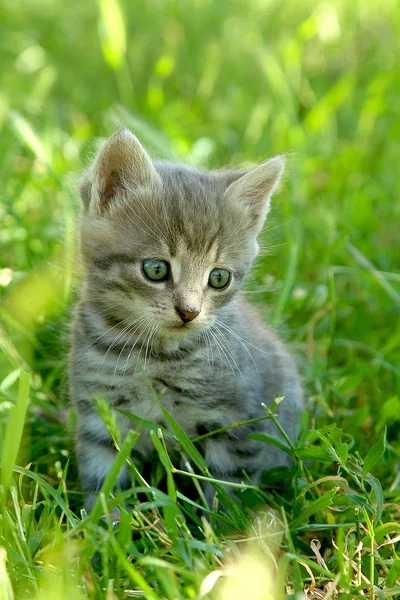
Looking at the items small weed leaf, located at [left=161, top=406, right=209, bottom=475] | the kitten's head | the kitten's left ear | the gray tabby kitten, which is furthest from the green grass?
the kitten's left ear

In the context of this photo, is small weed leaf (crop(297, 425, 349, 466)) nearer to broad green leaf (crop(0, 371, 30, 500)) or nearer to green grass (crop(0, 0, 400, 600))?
green grass (crop(0, 0, 400, 600))

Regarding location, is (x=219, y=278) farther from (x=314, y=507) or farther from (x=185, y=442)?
(x=314, y=507)

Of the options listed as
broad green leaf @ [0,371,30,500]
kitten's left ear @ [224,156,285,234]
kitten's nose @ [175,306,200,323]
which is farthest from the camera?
kitten's left ear @ [224,156,285,234]

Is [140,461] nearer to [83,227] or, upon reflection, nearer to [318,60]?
[83,227]

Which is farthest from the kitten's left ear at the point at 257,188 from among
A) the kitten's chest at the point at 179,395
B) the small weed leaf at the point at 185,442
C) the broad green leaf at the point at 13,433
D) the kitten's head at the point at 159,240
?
the broad green leaf at the point at 13,433

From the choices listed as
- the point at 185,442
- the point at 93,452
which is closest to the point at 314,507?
the point at 185,442

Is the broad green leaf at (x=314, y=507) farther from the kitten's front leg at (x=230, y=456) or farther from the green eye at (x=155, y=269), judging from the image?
the green eye at (x=155, y=269)
